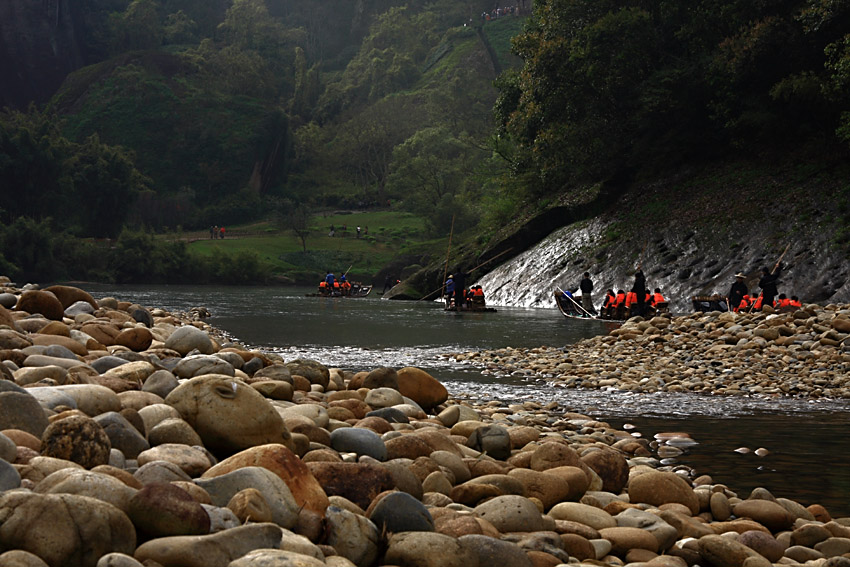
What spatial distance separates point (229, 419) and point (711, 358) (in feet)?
36.0

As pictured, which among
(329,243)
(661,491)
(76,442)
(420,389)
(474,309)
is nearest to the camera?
(76,442)

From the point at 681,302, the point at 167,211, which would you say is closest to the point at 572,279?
the point at 681,302

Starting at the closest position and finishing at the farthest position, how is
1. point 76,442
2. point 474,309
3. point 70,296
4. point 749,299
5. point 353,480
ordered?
1. point 76,442
2. point 353,480
3. point 70,296
4. point 749,299
5. point 474,309

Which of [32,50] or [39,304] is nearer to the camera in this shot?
[39,304]

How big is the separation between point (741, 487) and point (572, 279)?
Result: 3005 cm

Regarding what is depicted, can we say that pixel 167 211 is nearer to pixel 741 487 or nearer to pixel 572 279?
pixel 572 279

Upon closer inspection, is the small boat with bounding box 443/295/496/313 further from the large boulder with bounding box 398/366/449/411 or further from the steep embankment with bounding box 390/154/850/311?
the large boulder with bounding box 398/366/449/411

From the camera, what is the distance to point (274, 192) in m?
129

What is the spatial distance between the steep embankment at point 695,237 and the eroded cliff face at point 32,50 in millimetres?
107805

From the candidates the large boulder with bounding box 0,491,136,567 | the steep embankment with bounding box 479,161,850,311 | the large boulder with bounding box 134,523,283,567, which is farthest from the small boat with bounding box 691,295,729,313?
the large boulder with bounding box 0,491,136,567

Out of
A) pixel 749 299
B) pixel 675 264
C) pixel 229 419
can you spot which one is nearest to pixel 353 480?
pixel 229 419

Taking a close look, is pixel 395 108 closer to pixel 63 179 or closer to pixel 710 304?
pixel 63 179

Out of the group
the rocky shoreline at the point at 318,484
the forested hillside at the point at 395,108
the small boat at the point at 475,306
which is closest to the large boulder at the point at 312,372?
the rocky shoreline at the point at 318,484

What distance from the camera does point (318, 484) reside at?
4785mm
